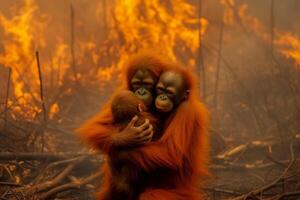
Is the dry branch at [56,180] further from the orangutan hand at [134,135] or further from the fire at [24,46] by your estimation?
the fire at [24,46]

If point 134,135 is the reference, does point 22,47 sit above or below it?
above

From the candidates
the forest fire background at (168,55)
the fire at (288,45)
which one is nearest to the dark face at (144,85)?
the forest fire background at (168,55)

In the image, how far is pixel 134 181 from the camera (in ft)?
15.3

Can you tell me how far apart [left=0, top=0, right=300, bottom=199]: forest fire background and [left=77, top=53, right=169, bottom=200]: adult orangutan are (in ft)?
12.3

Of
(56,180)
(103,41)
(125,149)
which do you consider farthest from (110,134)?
(103,41)

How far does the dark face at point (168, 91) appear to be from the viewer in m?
4.55

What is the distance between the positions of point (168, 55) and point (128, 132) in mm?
7535

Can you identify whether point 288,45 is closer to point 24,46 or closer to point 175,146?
point 24,46

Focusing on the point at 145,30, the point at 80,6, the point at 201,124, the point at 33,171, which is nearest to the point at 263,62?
the point at 145,30

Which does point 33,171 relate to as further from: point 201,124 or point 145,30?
point 145,30

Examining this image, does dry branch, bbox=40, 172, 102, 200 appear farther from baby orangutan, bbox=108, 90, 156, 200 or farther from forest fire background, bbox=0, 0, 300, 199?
baby orangutan, bbox=108, 90, 156, 200

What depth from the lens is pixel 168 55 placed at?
39.1 ft

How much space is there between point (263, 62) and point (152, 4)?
3001 millimetres

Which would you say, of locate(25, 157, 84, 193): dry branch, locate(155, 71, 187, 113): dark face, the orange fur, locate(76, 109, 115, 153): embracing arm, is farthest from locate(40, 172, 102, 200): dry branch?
locate(155, 71, 187, 113): dark face
